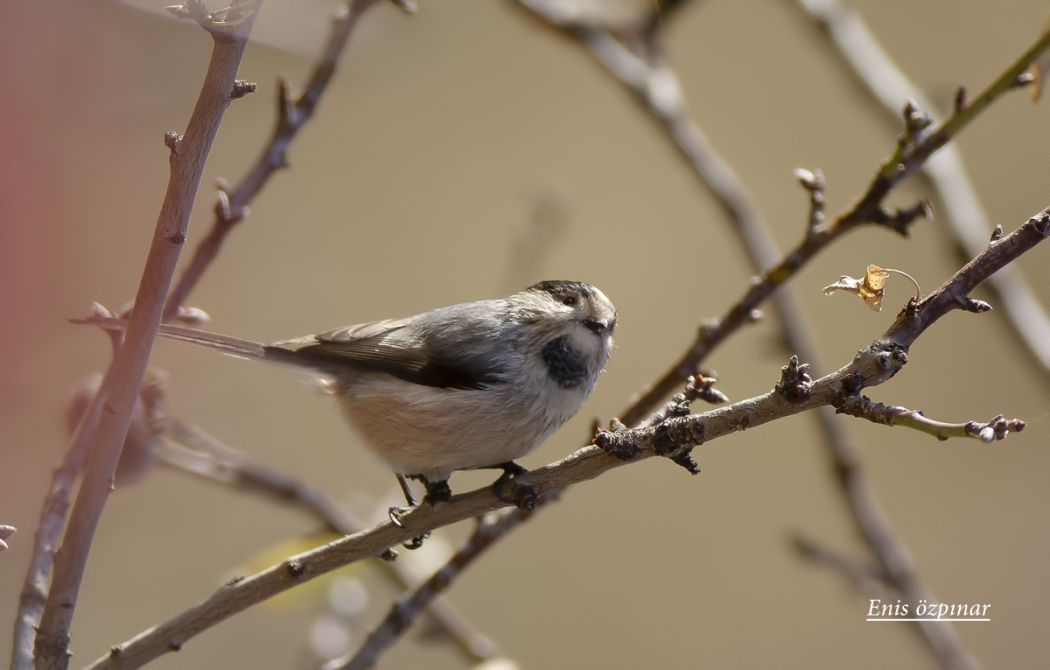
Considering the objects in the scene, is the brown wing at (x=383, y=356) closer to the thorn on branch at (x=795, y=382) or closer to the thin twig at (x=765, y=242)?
the thin twig at (x=765, y=242)

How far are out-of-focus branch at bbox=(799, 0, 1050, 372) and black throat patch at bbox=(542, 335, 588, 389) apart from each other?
3.03 feet

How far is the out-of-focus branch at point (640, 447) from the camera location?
4.05 ft

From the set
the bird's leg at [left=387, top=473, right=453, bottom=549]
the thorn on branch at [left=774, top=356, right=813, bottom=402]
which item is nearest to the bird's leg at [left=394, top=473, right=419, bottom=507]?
the bird's leg at [left=387, top=473, right=453, bottom=549]

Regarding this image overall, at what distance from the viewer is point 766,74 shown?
4805 mm

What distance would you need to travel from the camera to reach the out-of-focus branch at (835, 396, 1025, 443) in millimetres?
1188

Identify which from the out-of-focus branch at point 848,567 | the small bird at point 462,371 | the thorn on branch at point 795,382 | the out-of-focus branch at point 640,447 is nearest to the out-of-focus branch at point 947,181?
the out-of-focus branch at point 848,567

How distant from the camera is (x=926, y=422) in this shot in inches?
47.7

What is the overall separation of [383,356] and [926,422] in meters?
1.41

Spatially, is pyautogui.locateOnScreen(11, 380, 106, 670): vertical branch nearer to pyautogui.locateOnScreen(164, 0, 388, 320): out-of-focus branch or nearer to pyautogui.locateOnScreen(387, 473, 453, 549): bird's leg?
pyautogui.locateOnScreen(164, 0, 388, 320): out-of-focus branch

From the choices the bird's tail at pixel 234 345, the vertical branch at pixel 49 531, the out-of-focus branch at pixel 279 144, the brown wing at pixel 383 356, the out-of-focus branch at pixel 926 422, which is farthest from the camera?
the brown wing at pixel 383 356

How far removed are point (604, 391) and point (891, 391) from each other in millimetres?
1169

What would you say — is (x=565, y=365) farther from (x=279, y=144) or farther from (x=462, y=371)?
(x=279, y=144)

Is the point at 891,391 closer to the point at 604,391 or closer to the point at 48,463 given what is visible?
the point at 604,391

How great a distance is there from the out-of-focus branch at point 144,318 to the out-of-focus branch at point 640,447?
0.14m
